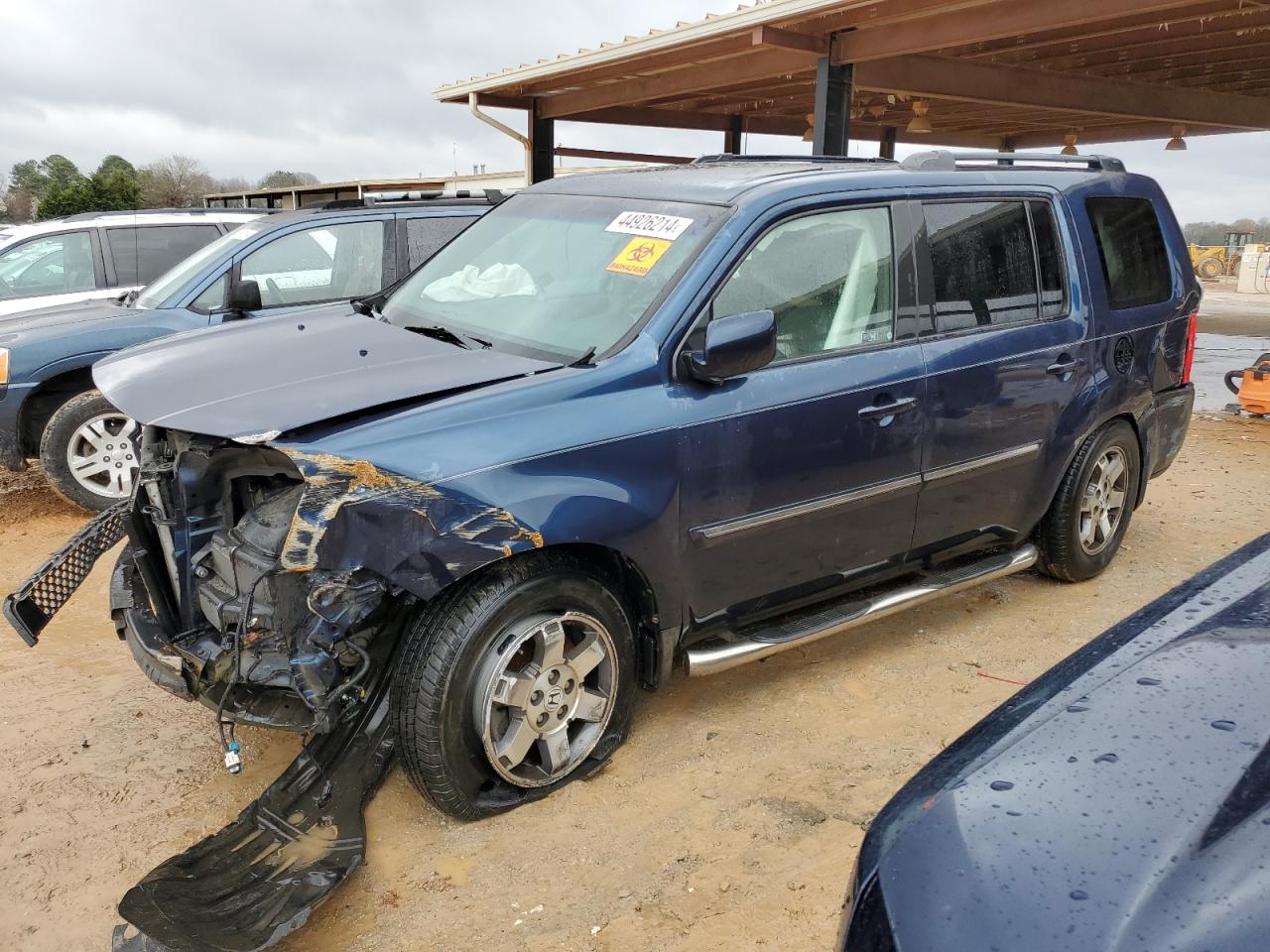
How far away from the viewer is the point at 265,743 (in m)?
3.54

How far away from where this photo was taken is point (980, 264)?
4102mm

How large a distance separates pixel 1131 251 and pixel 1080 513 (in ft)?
4.30

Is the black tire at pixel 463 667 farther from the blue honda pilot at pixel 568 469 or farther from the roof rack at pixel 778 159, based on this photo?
the roof rack at pixel 778 159

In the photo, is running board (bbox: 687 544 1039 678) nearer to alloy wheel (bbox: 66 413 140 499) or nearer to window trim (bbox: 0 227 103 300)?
alloy wheel (bbox: 66 413 140 499)

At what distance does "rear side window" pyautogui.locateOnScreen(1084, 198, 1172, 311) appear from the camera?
4.67 meters

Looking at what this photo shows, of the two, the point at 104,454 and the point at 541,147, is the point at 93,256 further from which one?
the point at 541,147

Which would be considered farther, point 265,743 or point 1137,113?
point 1137,113

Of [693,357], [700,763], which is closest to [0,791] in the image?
[700,763]

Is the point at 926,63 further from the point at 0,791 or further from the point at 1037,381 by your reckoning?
the point at 0,791

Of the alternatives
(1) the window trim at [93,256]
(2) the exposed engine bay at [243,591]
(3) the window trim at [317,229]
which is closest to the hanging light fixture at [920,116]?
(3) the window trim at [317,229]

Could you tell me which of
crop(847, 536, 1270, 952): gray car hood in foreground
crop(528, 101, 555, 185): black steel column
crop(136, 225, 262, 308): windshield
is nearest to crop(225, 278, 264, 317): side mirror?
crop(136, 225, 262, 308): windshield

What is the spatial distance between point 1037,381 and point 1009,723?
2.80 metres

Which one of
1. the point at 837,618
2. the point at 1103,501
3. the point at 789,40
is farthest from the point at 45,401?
the point at 789,40

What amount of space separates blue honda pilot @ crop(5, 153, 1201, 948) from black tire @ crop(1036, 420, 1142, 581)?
0.29 metres
